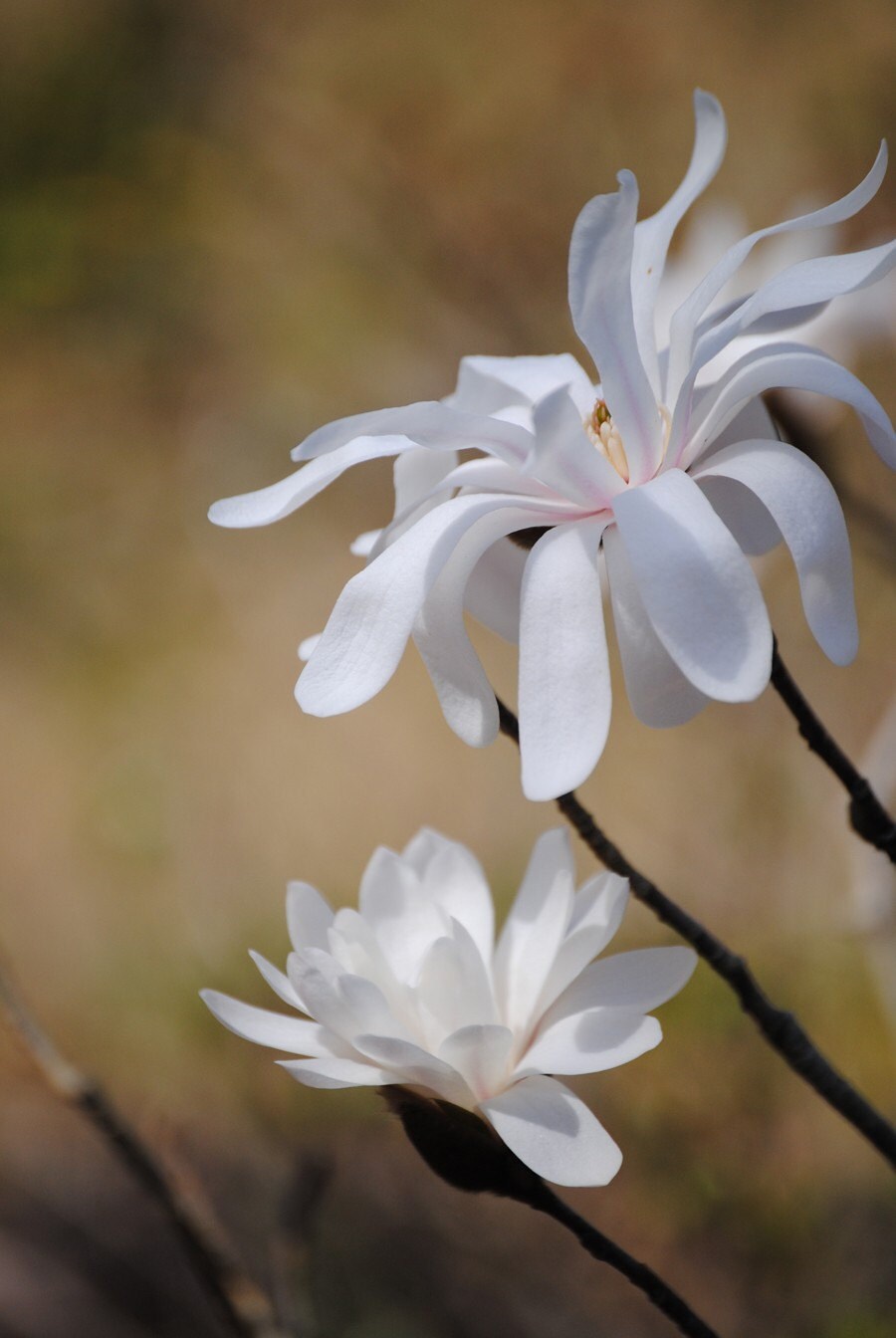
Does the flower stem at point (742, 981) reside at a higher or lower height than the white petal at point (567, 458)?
lower

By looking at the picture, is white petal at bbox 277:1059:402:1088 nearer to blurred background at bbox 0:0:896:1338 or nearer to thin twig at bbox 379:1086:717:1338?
thin twig at bbox 379:1086:717:1338

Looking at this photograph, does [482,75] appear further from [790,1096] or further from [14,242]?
[790,1096]

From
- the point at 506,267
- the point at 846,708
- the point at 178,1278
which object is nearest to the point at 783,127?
the point at 506,267

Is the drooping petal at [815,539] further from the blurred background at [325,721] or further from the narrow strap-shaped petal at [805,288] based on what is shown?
the blurred background at [325,721]

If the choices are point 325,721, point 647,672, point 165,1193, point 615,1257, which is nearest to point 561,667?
point 647,672

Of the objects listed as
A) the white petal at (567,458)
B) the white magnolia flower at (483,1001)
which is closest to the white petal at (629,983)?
the white magnolia flower at (483,1001)

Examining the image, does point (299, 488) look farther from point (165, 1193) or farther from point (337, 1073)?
point (165, 1193)
